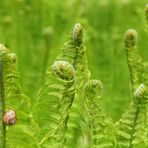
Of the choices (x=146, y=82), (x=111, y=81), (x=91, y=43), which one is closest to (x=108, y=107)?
(x=111, y=81)

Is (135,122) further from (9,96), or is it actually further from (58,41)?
(58,41)

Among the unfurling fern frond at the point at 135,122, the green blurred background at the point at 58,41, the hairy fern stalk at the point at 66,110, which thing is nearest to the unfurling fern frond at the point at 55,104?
the hairy fern stalk at the point at 66,110

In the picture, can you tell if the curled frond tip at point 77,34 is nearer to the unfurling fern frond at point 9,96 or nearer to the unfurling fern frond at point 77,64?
the unfurling fern frond at point 77,64

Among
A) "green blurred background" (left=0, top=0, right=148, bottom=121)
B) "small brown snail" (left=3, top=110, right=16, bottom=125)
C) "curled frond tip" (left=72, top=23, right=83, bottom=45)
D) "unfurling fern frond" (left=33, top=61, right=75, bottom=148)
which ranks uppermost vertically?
"green blurred background" (left=0, top=0, right=148, bottom=121)

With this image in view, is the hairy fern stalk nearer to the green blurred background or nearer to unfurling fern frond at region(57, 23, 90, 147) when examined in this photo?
unfurling fern frond at region(57, 23, 90, 147)

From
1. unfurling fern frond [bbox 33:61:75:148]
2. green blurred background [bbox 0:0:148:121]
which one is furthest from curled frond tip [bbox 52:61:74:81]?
green blurred background [bbox 0:0:148:121]

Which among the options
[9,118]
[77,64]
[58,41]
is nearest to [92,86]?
[77,64]

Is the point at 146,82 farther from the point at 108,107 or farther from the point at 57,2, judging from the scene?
the point at 57,2
